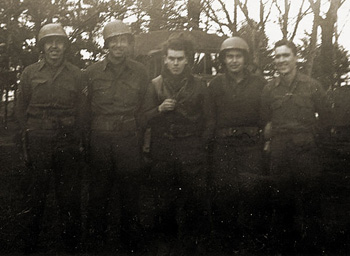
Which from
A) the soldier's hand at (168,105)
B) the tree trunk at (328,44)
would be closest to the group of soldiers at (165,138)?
the soldier's hand at (168,105)

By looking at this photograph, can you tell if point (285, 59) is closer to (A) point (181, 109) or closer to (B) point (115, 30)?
(A) point (181, 109)

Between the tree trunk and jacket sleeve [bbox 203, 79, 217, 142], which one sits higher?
the tree trunk

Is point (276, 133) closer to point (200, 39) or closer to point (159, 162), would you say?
point (159, 162)

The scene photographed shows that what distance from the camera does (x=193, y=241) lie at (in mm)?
3701

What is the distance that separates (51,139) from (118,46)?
100 centimetres

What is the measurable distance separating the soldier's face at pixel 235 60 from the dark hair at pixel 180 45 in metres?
0.36

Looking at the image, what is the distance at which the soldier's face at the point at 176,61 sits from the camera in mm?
3766

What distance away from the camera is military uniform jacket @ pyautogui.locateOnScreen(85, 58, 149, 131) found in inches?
150

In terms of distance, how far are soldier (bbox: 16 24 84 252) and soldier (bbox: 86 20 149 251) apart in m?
0.15

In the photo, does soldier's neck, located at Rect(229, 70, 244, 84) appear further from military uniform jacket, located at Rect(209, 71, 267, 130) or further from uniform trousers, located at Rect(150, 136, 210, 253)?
uniform trousers, located at Rect(150, 136, 210, 253)

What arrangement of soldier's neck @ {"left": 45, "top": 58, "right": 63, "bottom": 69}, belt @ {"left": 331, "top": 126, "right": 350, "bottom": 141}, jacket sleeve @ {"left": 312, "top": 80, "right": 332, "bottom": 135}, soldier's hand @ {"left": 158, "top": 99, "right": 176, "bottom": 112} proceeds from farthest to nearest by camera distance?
belt @ {"left": 331, "top": 126, "right": 350, "bottom": 141}
soldier's neck @ {"left": 45, "top": 58, "right": 63, "bottom": 69}
jacket sleeve @ {"left": 312, "top": 80, "right": 332, "bottom": 135}
soldier's hand @ {"left": 158, "top": 99, "right": 176, "bottom": 112}

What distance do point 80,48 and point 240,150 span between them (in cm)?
398

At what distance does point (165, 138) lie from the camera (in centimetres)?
379

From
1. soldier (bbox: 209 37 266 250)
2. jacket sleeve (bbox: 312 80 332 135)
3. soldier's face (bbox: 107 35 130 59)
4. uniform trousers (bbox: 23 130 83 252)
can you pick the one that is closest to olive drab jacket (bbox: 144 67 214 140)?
soldier (bbox: 209 37 266 250)
